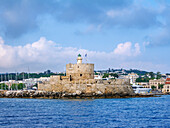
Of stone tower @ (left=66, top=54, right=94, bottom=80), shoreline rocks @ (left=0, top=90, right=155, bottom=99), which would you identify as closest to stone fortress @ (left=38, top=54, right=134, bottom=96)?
stone tower @ (left=66, top=54, right=94, bottom=80)

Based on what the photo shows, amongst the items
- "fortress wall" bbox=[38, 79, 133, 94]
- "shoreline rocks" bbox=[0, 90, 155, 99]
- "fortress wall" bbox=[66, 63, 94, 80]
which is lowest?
"shoreline rocks" bbox=[0, 90, 155, 99]

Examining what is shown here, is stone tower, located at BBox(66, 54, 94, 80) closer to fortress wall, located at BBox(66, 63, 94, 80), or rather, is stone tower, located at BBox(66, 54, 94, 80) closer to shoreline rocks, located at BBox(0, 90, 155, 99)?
fortress wall, located at BBox(66, 63, 94, 80)

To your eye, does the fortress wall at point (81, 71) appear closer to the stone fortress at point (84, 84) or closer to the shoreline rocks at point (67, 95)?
the stone fortress at point (84, 84)

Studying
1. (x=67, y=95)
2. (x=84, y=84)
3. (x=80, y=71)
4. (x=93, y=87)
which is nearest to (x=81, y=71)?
(x=80, y=71)

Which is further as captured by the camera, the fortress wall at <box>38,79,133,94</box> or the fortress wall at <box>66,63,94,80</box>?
the fortress wall at <box>66,63,94,80</box>

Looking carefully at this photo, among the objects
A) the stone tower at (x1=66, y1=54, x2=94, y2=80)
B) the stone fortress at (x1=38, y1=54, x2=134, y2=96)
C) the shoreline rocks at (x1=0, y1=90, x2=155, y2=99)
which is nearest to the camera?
the shoreline rocks at (x1=0, y1=90, x2=155, y2=99)

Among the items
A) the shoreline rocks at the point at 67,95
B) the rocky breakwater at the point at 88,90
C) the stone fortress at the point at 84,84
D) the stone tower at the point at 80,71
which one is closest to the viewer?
the shoreline rocks at the point at 67,95

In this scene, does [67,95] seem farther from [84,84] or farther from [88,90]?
[88,90]

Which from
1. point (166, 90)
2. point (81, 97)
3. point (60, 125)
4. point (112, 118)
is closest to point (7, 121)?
point (60, 125)

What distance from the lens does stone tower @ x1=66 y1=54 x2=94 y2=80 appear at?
4938 centimetres

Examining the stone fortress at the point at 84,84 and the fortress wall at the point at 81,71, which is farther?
the fortress wall at the point at 81,71

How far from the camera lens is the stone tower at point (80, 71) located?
162ft

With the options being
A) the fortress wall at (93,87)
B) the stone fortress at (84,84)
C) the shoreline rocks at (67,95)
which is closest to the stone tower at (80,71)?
the stone fortress at (84,84)

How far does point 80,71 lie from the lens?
4944cm
